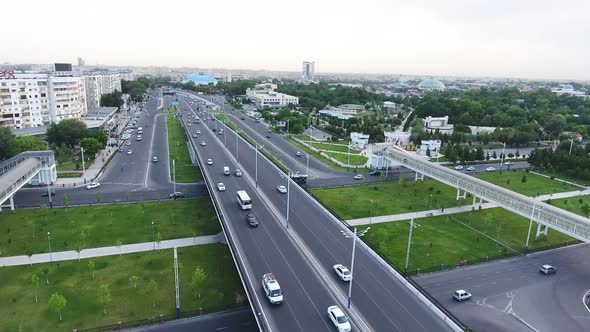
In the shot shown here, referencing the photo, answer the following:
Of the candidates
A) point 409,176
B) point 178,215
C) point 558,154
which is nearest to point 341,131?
point 409,176

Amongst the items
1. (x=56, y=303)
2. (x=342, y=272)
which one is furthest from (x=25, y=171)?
(x=342, y=272)

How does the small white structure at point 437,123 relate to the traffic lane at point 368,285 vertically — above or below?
above

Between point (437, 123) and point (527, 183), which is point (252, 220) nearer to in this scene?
point (527, 183)

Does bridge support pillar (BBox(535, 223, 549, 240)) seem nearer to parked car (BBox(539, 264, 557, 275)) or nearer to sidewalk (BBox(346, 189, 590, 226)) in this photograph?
parked car (BBox(539, 264, 557, 275))

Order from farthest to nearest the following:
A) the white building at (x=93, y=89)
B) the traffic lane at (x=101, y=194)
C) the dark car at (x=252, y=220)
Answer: the white building at (x=93, y=89), the traffic lane at (x=101, y=194), the dark car at (x=252, y=220)

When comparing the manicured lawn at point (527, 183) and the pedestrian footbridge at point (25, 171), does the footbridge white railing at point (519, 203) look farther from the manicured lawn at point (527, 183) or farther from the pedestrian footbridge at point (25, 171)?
the pedestrian footbridge at point (25, 171)

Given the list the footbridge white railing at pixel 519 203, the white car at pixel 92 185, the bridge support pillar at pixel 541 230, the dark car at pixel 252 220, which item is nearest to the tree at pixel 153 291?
the dark car at pixel 252 220

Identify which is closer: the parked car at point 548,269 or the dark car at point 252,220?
the parked car at point 548,269
